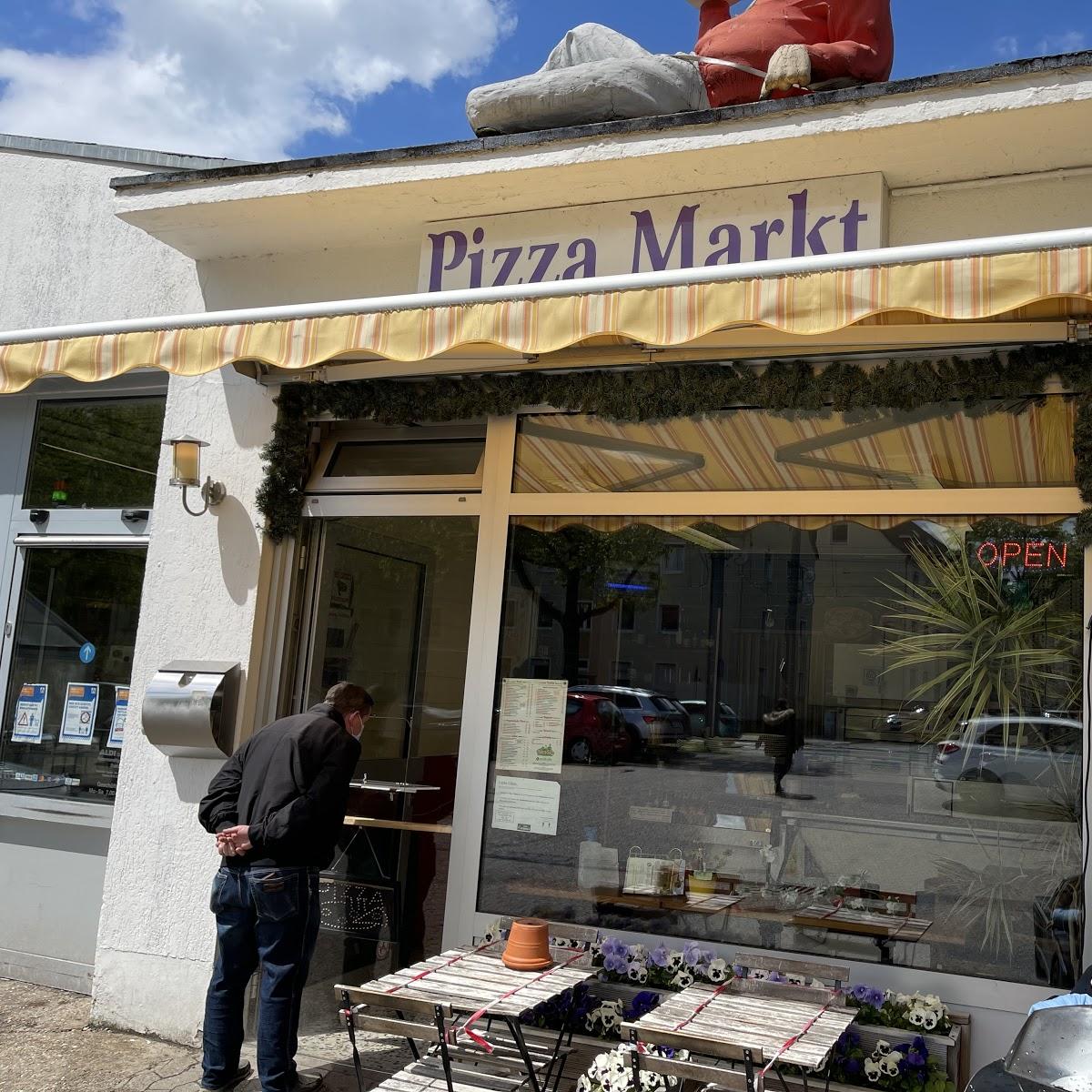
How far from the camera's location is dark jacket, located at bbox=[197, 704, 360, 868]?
4.42 m

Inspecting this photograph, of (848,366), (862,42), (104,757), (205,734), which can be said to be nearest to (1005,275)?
(848,366)

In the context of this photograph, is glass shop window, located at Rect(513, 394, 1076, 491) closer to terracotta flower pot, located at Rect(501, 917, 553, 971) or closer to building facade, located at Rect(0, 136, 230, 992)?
terracotta flower pot, located at Rect(501, 917, 553, 971)

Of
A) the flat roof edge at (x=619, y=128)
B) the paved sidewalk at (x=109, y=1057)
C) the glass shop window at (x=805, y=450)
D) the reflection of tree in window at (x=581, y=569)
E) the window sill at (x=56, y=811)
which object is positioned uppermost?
the flat roof edge at (x=619, y=128)

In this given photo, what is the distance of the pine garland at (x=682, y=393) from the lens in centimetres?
435

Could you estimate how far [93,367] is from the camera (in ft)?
15.3

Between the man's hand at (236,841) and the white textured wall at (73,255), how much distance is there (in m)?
2.97

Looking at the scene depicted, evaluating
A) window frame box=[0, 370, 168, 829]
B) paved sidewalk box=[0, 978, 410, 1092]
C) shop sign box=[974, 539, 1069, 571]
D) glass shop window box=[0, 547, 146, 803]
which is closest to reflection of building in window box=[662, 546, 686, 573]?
shop sign box=[974, 539, 1069, 571]

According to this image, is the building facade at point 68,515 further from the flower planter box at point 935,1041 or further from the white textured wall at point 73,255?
the flower planter box at point 935,1041

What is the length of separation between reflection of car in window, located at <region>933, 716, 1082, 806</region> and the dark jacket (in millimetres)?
2467

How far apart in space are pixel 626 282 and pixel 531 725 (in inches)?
89.1

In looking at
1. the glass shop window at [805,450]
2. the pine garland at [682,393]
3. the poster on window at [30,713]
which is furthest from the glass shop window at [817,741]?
the poster on window at [30,713]

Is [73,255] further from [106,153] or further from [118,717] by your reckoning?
[118,717]

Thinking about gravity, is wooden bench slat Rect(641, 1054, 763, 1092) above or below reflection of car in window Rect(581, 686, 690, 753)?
below

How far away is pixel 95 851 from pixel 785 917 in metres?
3.76
